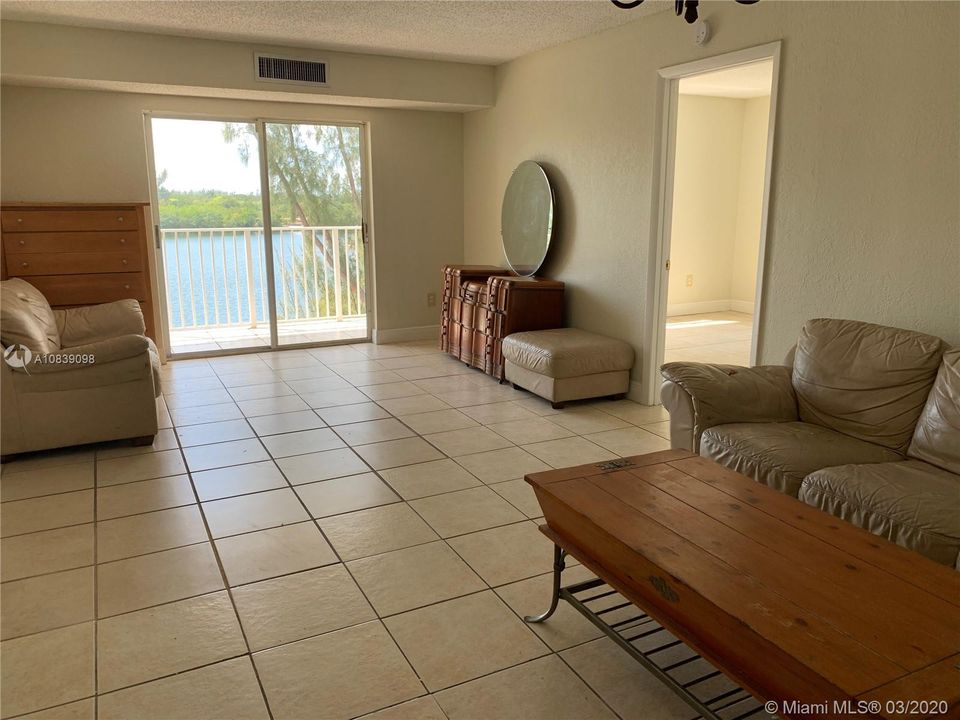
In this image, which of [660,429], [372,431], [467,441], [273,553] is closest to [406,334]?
[372,431]

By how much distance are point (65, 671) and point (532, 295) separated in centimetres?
362

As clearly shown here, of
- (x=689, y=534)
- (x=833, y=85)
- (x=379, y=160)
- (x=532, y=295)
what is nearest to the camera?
(x=689, y=534)

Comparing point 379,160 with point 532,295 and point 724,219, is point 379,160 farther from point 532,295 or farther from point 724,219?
point 724,219

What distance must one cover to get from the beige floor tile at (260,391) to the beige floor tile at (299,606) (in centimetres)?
245

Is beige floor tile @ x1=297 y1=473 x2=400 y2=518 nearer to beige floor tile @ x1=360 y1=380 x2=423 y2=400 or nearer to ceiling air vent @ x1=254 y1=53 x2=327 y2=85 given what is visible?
beige floor tile @ x1=360 y1=380 x2=423 y2=400

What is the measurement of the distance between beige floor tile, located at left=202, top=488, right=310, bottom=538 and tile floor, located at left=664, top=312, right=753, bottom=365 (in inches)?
138

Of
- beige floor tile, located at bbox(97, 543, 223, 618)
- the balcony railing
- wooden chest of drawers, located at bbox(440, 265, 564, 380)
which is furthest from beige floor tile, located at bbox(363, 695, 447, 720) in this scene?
the balcony railing

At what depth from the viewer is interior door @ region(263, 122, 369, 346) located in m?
5.92

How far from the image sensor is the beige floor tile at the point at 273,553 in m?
2.41

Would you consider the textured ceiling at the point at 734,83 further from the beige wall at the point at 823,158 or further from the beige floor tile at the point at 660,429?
the beige floor tile at the point at 660,429

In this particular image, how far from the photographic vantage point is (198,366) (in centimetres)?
549

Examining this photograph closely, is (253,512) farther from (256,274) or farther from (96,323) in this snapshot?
(256,274)

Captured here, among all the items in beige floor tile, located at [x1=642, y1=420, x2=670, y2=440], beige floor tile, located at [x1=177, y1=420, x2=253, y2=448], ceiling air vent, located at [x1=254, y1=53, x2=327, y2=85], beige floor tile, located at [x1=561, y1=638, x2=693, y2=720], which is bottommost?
beige floor tile, located at [x1=561, y1=638, x2=693, y2=720]

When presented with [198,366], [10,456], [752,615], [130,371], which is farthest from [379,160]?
[752,615]
